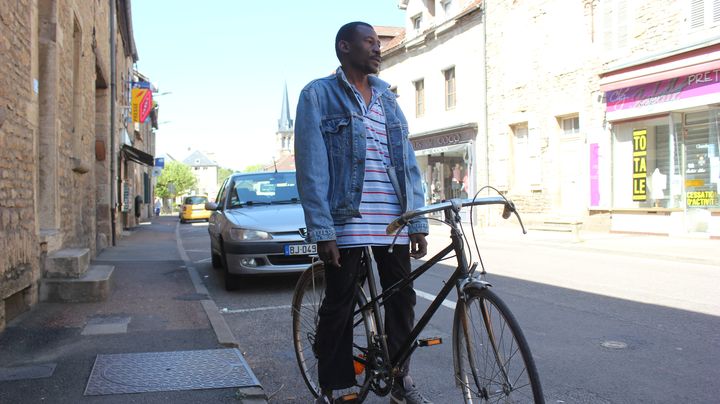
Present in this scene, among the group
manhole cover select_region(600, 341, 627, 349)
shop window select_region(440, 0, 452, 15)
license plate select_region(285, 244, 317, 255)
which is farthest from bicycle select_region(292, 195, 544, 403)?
shop window select_region(440, 0, 452, 15)

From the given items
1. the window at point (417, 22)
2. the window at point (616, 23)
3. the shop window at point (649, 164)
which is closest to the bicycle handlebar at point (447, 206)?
the shop window at point (649, 164)

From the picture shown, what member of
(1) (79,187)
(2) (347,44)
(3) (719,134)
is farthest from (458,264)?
(3) (719,134)

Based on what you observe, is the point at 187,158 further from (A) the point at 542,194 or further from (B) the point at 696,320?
(B) the point at 696,320

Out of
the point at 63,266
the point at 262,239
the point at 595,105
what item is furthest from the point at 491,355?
the point at 595,105

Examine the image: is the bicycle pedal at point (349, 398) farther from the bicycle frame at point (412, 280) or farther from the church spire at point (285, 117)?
the church spire at point (285, 117)

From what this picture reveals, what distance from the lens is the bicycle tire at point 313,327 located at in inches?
118

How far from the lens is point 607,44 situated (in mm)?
16688

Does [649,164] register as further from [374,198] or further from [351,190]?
[351,190]

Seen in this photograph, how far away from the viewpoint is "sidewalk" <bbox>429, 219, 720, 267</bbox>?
11203 mm

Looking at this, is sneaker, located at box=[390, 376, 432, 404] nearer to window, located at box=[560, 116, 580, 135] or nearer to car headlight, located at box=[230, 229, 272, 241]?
car headlight, located at box=[230, 229, 272, 241]

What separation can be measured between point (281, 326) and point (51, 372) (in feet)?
7.25

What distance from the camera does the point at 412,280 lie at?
9.23ft

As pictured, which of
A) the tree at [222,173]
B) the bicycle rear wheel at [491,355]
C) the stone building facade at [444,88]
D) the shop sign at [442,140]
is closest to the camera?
the bicycle rear wheel at [491,355]

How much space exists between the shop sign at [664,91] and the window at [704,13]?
117 cm
